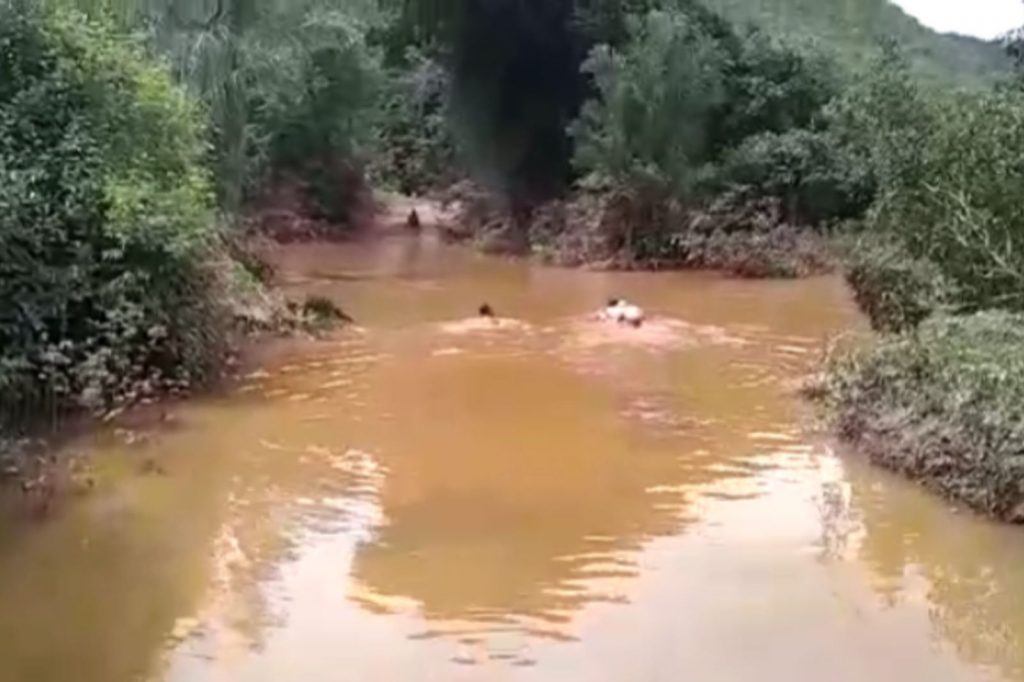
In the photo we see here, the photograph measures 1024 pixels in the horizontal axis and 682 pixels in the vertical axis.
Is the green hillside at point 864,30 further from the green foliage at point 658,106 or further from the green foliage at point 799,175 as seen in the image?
the green foliage at point 799,175

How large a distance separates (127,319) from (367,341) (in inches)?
167

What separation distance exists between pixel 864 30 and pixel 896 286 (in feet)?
65.6

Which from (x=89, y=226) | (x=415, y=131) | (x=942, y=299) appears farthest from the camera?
(x=415, y=131)

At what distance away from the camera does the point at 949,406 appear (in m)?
8.62

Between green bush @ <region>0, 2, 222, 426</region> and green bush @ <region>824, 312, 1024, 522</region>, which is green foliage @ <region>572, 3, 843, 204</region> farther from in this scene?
green bush @ <region>824, 312, 1024, 522</region>

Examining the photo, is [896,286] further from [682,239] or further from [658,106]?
[658,106]

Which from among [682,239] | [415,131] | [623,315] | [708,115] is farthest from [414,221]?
[623,315]

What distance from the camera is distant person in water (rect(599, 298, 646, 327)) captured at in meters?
15.7

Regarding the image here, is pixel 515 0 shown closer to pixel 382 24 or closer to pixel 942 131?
pixel 382 24

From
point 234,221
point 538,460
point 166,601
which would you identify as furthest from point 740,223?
point 166,601

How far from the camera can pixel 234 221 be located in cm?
1719

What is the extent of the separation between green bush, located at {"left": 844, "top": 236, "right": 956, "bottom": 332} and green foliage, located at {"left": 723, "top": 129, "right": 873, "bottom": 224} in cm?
687

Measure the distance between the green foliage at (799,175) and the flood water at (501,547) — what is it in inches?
382

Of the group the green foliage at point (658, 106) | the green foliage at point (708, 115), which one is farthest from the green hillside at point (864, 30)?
the green foliage at point (658, 106)
